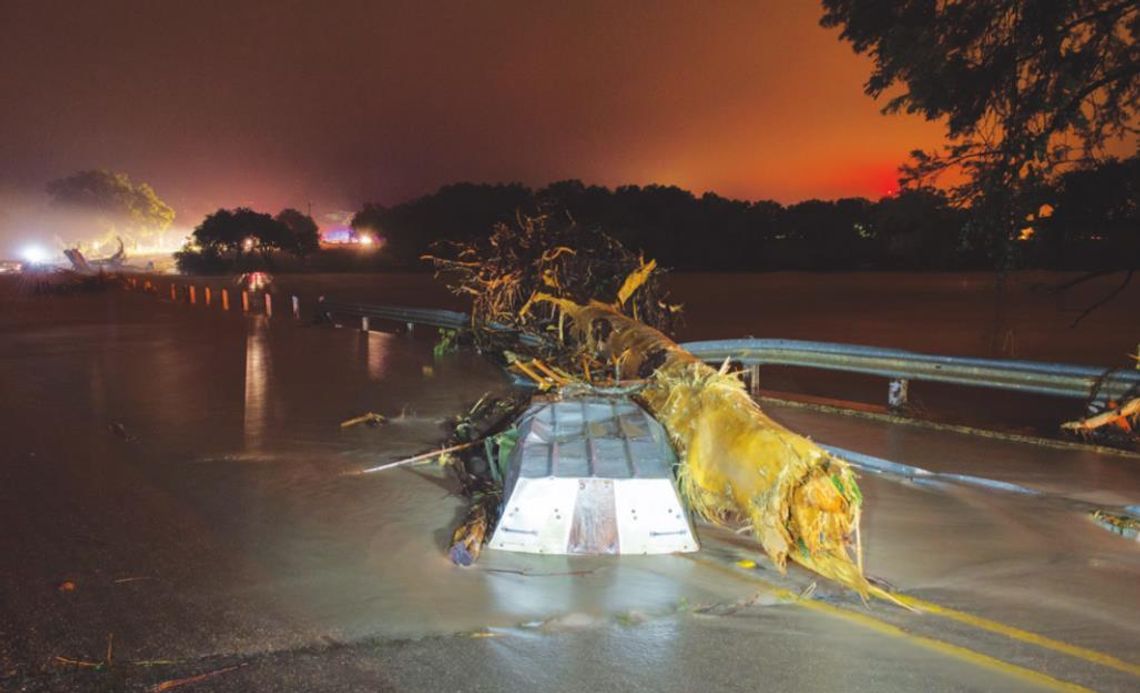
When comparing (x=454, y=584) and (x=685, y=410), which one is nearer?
(x=454, y=584)

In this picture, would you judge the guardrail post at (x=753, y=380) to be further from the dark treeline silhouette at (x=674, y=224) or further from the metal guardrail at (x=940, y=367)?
the dark treeline silhouette at (x=674, y=224)

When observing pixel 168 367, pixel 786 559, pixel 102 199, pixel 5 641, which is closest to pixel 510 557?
pixel 786 559

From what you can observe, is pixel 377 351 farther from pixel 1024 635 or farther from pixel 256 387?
pixel 1024 635

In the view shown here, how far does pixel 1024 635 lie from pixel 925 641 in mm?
499

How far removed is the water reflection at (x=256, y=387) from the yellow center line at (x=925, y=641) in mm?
5226

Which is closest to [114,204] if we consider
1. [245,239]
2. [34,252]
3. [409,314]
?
[34,252]

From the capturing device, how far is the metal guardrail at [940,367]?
738cm

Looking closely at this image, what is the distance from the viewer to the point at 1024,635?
146 inches

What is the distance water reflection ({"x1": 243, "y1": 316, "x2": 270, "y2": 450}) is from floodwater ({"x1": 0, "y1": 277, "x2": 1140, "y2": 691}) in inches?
6.0

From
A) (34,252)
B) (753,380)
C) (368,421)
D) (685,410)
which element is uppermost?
(34,252)

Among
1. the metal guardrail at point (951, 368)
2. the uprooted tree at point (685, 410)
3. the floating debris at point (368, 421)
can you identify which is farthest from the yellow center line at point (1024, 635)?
the floating debris at point (368, 421)

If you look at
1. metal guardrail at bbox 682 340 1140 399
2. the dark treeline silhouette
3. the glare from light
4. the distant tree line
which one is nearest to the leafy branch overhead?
metal guardrail at bbox 682 340 1140 399

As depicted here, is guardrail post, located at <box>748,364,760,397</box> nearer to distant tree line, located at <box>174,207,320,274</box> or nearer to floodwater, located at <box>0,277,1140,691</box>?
floodwater, located at <box>0,277,1140,691</box>

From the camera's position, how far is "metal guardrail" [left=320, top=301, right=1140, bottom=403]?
24.2 ft
